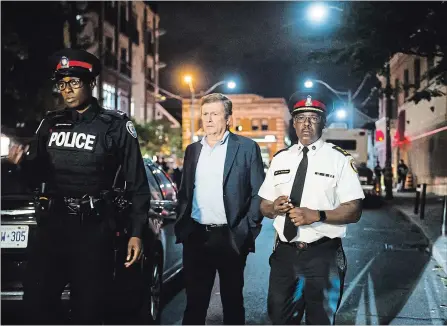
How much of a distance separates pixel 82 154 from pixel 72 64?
566 mm

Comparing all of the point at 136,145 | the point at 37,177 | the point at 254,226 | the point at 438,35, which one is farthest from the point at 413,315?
the point at 438,35

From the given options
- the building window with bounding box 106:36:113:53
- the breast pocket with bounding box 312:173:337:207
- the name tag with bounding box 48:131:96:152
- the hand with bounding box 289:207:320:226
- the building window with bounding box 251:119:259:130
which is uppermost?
the building window with bounding box 106:36:113:53

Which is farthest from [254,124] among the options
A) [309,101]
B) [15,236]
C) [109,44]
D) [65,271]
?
[65,271]

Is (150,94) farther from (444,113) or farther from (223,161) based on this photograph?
(223,161)

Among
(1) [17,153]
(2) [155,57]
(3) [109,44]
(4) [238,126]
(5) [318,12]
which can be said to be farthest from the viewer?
(2) [155,57]

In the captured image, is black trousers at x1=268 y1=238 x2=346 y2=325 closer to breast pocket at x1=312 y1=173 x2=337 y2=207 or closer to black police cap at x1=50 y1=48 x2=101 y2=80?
breast pocket at x1=312 y1=173 x2=337 y2=207

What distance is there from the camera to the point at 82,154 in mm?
3197

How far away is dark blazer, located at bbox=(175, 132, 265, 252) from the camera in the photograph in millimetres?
3875

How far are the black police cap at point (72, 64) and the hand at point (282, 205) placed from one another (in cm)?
138

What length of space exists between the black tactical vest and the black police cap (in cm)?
24

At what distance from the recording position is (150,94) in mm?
45938

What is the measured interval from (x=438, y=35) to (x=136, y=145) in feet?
29.5

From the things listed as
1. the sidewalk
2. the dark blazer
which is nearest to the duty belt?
the dark blazer

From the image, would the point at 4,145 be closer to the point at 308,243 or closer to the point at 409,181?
the point at 308,243
